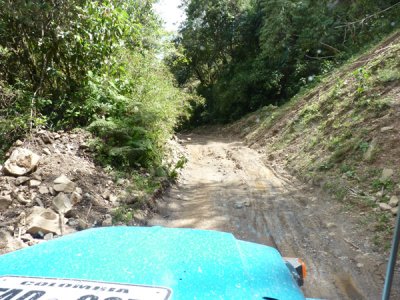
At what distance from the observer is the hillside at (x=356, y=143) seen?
238 inches

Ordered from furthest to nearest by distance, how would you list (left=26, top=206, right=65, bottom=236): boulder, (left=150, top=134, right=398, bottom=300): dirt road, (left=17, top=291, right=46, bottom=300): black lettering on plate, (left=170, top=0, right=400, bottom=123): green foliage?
(left=170, top=0, right=400, bottom=123): green foliage → (left=26, top=206, right=65, bottom=236): boulder → (left=150, top=134, right=398, bottom=300): dirt road → (left=17, top=291, right=46, bottom=300): black lettering on plate

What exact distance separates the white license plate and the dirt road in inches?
111

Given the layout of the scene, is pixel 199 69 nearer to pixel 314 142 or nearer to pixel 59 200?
pixel 314 142

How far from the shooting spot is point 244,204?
22.9 ft

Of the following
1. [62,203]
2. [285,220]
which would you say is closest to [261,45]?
[285,220]

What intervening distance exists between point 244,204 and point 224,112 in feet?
65.6

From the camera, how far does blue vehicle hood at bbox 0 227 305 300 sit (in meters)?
1.57

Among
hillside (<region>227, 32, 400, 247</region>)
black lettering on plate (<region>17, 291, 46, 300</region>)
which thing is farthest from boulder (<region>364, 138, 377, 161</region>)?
black lettering on plate (<region>17, 291, 46, 300</region>)

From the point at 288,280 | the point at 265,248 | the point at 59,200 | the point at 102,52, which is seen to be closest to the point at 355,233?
the point at 265,248

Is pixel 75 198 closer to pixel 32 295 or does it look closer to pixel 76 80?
pixel 76 80

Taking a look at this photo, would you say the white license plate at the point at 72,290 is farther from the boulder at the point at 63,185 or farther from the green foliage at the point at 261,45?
the green foliage at the point at 261,45

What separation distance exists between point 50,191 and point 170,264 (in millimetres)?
4537

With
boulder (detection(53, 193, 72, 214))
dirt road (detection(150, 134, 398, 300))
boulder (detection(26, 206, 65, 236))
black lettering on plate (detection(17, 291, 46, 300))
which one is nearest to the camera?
black lettering on plate (detection(17, 291, 46, 300))

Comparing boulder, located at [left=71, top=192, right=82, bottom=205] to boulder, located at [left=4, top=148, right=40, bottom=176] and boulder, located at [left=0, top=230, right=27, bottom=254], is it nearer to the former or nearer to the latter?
boulder, located at [left=4, top=148, right=40, bottom=176]
